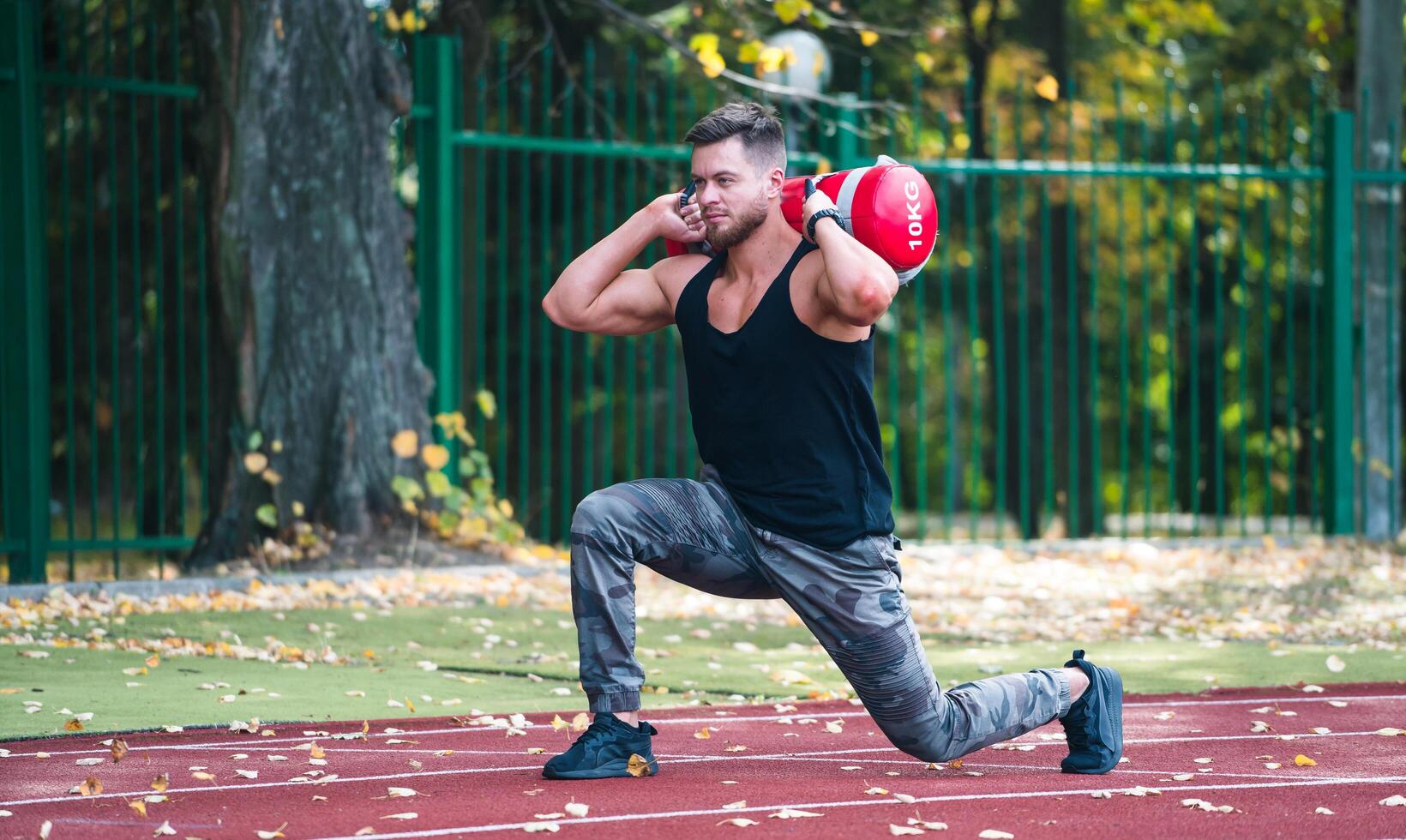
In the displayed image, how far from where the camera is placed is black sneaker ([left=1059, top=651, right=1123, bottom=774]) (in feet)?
15.5

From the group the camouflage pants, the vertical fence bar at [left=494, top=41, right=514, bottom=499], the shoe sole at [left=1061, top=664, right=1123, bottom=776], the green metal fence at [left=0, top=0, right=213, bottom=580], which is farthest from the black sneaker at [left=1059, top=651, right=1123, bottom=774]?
the vertical fence bar at [left=494, top=41, right=514, bottom=499]

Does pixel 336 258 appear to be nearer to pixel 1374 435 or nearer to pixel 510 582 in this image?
pixel 510 582

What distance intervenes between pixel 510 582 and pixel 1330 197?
6.24 metres

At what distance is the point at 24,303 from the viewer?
8938 mm

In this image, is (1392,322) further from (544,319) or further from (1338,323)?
(544,319)

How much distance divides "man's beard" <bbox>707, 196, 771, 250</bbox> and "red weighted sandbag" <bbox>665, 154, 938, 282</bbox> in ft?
0.20

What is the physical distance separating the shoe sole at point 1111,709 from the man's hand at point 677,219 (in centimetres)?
166

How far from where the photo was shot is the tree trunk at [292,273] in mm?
9438

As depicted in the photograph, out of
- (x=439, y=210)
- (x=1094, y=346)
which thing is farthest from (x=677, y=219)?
(x=1094, y=346)

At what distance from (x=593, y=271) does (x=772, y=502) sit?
86 centimetres

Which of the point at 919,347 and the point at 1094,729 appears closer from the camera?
the point at 1094,729

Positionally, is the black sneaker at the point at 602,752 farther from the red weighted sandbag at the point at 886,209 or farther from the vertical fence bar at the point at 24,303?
Answer: the vertical fence bar at the point at 24,303

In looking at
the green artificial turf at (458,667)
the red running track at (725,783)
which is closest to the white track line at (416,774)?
the red running track at (725,783)

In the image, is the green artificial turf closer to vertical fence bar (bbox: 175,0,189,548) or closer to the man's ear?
the man's ear
